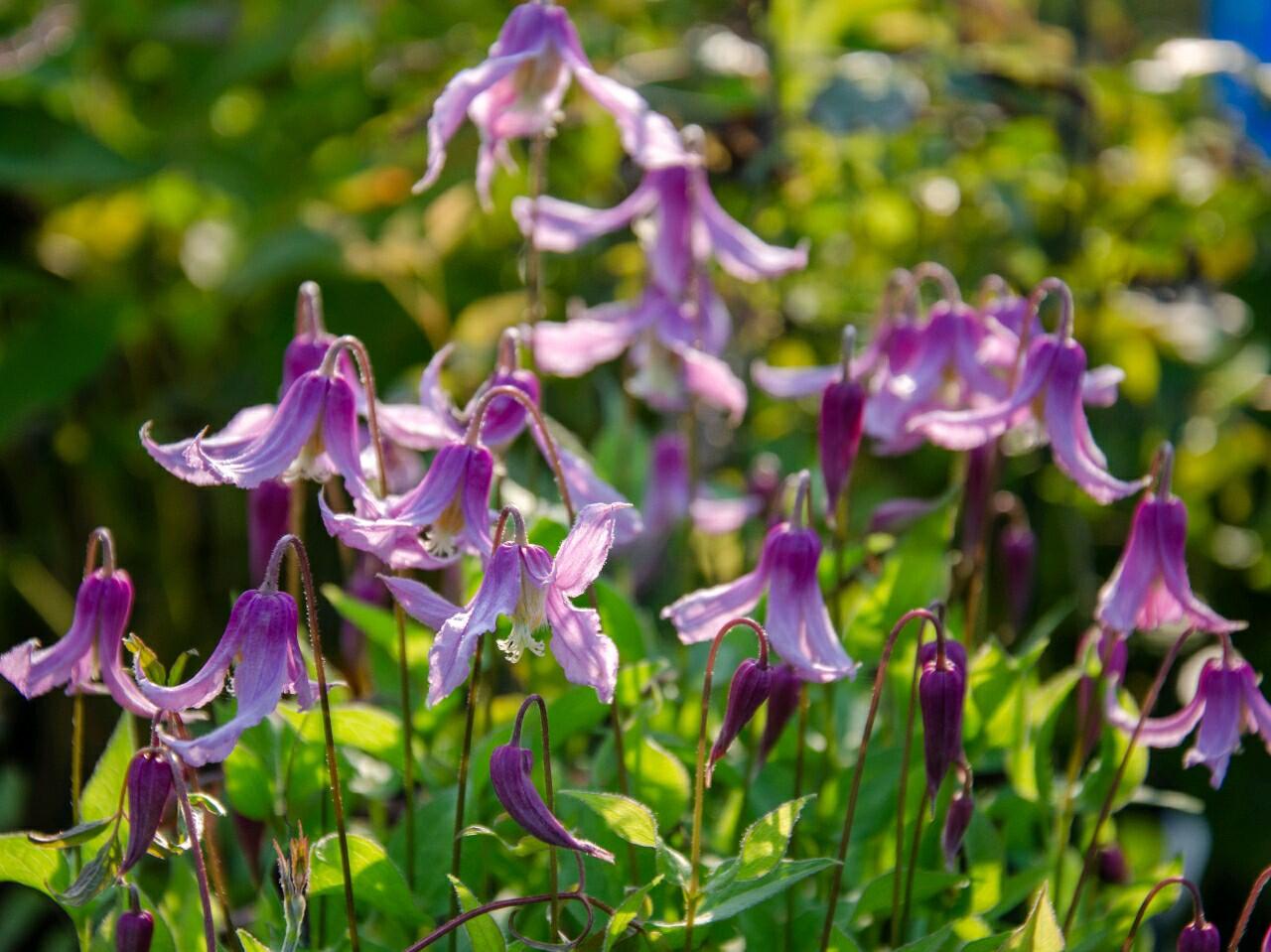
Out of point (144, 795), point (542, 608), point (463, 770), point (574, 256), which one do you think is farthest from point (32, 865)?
point (574, 256)

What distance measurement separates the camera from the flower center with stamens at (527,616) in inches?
33.2

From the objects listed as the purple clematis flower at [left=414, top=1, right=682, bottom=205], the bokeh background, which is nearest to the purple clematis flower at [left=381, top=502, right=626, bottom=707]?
the purple clematis flower at [left=414, top=1, right=682, bottom=205]

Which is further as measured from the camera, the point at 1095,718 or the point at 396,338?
the point at 396,338

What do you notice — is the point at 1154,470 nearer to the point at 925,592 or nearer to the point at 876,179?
the point at 925,592

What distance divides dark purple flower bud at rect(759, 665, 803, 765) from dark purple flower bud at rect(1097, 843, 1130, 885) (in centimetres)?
37

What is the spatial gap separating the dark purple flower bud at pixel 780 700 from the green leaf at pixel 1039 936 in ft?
0.78

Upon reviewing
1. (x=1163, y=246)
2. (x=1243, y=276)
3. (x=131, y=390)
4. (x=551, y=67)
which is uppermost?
(x=551, y=67)

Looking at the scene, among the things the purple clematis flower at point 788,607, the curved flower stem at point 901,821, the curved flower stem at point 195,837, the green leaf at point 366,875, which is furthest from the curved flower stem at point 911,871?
the curved flower stem at point 195,837

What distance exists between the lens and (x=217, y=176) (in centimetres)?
246

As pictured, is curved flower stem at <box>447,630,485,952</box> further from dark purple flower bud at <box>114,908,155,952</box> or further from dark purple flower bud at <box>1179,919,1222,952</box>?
dark purple flower bud at <box>1179,919,1222,952</box>

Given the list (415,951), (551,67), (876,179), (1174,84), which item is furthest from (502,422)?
(1174,84)

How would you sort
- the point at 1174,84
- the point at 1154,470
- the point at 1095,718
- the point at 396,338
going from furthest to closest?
the point at 396,338
the point at 1174,84
the point at 1095,718
the point at 1154,470

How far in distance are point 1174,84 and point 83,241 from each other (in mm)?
1970

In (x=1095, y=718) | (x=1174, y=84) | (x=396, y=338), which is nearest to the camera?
(x=1095, y=718)
